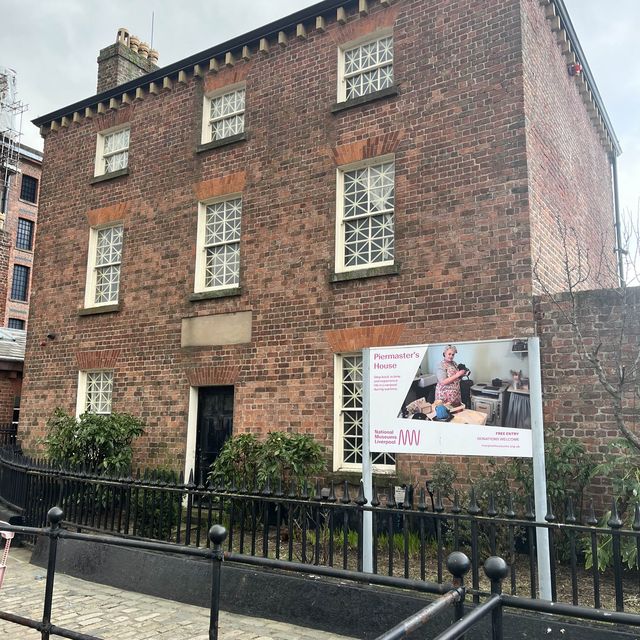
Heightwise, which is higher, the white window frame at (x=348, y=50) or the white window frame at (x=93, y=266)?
the white window frame at (x=348, y=50)

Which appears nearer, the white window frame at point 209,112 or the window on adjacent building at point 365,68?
the window on adjacent building at point 365,68

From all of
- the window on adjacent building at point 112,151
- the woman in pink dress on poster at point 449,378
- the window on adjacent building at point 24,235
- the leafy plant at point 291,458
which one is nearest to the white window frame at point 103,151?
the window on adjacent building at point 112,151

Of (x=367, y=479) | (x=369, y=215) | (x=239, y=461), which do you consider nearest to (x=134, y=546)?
(x=367, y=479)

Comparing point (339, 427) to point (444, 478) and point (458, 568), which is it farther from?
point (458, 568)

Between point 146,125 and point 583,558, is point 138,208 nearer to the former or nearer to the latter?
point 146,125

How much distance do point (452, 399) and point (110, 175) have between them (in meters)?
10.9

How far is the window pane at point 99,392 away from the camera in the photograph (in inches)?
527

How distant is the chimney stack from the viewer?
598 inches

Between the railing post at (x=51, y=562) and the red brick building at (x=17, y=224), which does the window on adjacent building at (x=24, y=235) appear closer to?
the red brick building at (x=17, y=224)

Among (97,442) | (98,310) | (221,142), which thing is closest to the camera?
(97,442)

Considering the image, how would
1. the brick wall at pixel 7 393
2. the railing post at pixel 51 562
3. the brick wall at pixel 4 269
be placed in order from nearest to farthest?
1. the railing post at pixel 51 562
2. the brick wall at pixel 7 393
3. the brick wall at pixel 4 269

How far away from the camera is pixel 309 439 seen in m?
9.68

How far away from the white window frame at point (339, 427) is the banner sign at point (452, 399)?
3577 mm

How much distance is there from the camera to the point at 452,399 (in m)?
5.98
